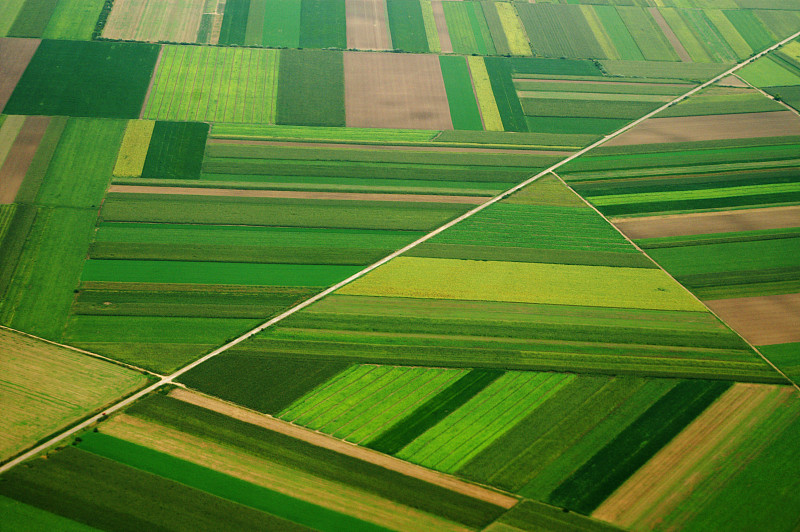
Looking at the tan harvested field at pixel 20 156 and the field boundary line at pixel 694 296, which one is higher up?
the tan harvested field at pixel 20 156

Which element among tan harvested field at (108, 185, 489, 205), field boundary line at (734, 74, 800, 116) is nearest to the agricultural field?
tan harvested field at (108, 185, 489, 205)

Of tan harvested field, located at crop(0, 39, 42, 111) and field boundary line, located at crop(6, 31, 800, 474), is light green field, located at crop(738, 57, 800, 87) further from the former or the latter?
tan harvested field, located at crop(0, 39, 42, 111)

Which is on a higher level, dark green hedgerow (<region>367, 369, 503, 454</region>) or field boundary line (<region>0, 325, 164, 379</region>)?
field boundary line (<region>0, 325, 164, 379</region>)

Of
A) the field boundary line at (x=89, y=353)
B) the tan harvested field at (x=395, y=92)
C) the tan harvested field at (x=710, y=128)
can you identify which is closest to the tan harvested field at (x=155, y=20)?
the tan harvested field at (x=395, y=92)

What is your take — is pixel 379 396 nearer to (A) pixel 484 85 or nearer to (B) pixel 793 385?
(B) pixel 793 385

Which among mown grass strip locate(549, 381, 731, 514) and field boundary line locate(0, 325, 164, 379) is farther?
field boundary line locate(0, 325, 164, 379)

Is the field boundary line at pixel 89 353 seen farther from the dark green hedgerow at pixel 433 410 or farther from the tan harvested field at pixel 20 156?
the dark green hedgerow at pixel 433 410

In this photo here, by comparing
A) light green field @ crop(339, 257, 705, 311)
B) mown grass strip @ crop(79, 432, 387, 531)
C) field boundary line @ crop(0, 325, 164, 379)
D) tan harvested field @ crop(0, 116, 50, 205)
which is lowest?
mown grass strip @ crop(79, 432, 387, 531)

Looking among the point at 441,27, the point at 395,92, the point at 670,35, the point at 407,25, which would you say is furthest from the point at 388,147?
the point at 670,35
